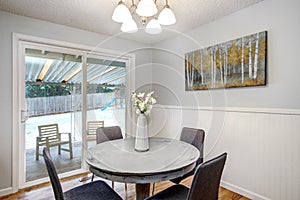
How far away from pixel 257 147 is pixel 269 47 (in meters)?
1.14

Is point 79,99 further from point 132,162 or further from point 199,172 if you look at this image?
point 199,172

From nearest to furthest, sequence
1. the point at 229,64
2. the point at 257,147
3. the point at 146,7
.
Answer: the point at 146,7 → the point at 257,147 → the point at 229,64

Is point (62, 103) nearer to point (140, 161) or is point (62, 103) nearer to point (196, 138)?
point (140, 161)

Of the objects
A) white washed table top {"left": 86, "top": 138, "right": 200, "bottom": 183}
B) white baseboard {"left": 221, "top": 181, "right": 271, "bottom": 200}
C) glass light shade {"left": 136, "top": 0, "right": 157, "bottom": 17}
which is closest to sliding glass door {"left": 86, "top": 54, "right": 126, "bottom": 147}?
white washed table top {"left": 86, "top": 138, "right": 200, "bottom": 183}

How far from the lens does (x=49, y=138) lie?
2.73 meters

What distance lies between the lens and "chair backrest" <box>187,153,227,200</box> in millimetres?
1047

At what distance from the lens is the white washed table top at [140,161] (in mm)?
1216

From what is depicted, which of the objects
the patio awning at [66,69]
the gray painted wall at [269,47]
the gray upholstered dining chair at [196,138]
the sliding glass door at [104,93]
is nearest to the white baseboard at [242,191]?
the gray upholstered dining chair at [196,138]

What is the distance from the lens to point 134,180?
3.98 ft

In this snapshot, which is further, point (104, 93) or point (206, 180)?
point (104, 93)

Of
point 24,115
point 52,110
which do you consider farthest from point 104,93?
point 24,115

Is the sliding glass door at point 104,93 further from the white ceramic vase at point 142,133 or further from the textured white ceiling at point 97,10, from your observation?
the white ceramic vase at point 142,133

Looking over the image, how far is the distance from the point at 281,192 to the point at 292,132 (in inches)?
25.8

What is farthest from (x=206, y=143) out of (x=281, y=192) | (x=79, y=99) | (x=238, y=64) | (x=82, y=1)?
(x=82, y=1)
